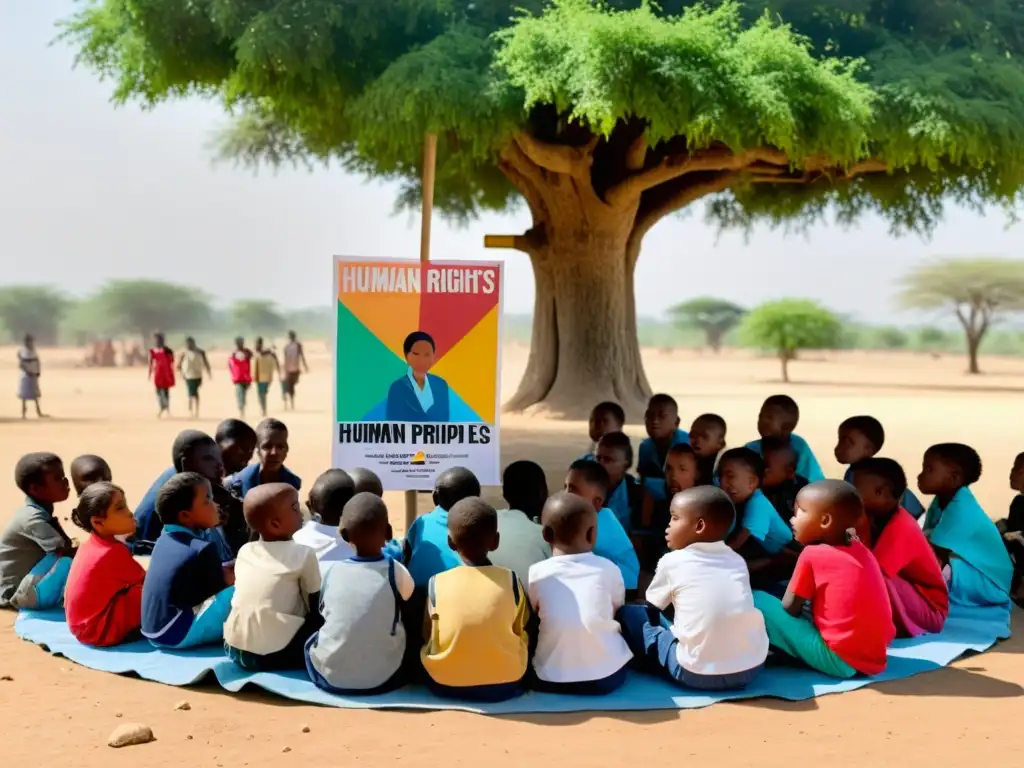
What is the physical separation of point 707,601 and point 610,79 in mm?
7327

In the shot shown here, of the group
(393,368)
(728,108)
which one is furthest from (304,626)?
(728,108)

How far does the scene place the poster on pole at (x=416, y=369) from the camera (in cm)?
645

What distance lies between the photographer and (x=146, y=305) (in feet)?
271

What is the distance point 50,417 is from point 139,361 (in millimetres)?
32564

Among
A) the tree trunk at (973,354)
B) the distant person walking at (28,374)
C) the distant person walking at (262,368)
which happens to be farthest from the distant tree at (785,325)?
the distant person walking at (28,374)

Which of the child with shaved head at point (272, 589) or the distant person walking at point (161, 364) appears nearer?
the child with shaved head at point (272, 589)

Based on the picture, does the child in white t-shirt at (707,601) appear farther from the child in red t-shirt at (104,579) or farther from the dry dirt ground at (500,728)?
the child in red t-shirt at (104,579)

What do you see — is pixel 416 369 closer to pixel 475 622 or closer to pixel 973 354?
pixel 475 622

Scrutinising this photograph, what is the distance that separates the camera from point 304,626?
4664mm

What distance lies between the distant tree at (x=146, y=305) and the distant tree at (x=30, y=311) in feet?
12.3

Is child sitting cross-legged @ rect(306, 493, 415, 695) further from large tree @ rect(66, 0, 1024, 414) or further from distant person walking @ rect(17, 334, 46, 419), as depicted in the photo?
distant person walking @ rect(17, 334, 46, 419)

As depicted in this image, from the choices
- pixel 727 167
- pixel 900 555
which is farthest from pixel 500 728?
pixel 727 167

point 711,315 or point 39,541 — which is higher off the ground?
point 711,315

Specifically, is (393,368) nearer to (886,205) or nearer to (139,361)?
(886,205)
